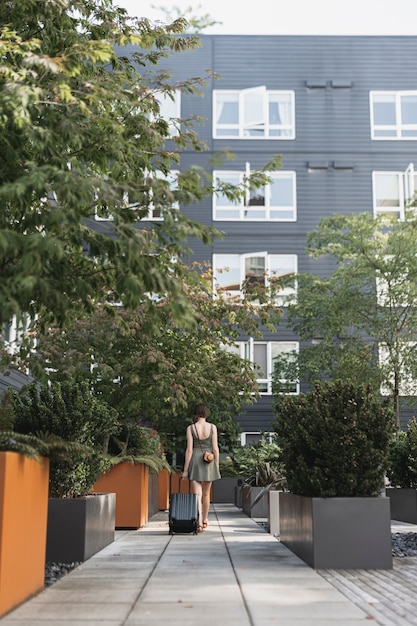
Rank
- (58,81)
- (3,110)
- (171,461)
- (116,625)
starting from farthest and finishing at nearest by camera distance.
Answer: (171,461), (58,81), (3,110), (116,625)

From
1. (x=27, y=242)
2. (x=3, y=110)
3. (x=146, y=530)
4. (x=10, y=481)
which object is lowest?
(x=146, y=530)

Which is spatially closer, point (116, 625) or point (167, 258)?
point (116, 625)

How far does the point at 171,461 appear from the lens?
33.0 meters

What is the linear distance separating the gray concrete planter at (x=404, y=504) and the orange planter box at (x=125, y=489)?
18.0 ft

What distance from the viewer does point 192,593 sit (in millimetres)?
6723

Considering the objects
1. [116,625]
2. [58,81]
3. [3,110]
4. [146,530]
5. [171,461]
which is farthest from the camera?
[171,461]

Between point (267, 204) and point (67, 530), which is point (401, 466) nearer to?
Result: point (67, 530)

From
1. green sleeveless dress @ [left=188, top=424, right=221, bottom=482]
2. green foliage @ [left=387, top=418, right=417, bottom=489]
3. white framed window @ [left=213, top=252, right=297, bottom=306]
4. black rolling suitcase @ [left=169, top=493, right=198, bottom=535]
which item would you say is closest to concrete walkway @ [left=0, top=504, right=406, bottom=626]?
black rolling suitcase @ [left=169, top=493, right=198, bottom=535]

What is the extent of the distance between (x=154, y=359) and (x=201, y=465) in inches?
117

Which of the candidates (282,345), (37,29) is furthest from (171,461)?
(37,29)

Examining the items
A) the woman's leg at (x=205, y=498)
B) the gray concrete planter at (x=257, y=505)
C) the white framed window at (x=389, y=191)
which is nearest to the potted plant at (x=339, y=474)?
the woman's leg at (x=205, y=498)

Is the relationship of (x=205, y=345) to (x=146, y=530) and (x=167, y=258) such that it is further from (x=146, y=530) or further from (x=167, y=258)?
(x=167, y=258)

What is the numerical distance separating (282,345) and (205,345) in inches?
656

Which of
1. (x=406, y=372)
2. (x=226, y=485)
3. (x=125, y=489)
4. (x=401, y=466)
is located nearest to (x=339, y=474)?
(x=125, y=489)
